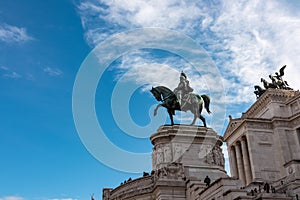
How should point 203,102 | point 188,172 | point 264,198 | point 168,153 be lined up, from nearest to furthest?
point 264,198
point 188,172
point 168,153
point 203,102

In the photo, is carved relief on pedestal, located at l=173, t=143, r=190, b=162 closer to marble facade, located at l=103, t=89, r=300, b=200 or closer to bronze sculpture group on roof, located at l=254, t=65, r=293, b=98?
marble facade, located at l=103, t=89, r=300, b=200

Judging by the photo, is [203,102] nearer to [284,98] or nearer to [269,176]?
[269,176]

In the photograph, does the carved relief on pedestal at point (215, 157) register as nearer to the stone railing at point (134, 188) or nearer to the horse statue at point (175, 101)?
the horse statue at point (175, 101)

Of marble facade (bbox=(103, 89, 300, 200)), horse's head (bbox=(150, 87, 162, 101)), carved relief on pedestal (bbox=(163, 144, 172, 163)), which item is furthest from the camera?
horse's head (bbox=(150, 87, 162, 101))

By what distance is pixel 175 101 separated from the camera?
4025cm

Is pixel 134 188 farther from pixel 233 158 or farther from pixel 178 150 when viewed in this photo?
pixel 233 158

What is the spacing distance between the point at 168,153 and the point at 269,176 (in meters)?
24.2

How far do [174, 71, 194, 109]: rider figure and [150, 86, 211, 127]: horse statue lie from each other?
0.26 meters

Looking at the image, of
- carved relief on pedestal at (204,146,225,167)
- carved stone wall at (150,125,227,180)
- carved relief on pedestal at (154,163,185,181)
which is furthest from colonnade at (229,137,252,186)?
carved relief on pedestal at (154,163,185,181)

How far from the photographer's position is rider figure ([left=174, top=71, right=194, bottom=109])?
133ft

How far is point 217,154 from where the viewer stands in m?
36.9

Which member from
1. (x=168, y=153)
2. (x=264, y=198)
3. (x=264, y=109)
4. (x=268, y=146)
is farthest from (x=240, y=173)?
(x=264, y=198)

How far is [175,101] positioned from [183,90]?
173 cm

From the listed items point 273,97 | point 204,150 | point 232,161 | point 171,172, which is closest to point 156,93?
point 204,150
